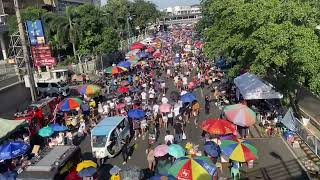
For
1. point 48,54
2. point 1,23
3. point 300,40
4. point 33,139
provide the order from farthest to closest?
1. point 1,23
2. point 48,54
3. point 33,139
4. point 300,40

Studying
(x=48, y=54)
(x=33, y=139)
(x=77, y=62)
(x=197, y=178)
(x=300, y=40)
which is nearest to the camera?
(x=197, y=178)

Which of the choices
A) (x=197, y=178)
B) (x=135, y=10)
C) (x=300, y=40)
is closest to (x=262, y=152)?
(x=300, y=40)

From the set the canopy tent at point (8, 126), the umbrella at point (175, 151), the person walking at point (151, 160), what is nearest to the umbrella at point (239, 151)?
the umbrella at point (175, 151)

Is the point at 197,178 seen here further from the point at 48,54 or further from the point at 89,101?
the point at 48,54

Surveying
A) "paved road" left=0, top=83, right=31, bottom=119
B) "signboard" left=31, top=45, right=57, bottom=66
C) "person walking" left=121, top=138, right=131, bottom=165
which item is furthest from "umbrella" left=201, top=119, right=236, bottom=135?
"paved road" left=0, top=83, right=31, bottom=119

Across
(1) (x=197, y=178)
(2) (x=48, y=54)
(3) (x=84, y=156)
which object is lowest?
(3) (x=84, y=156)

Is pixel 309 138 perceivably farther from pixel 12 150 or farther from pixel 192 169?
pixel 12 150

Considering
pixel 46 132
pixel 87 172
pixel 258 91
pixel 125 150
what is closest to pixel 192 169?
pixel 87 172

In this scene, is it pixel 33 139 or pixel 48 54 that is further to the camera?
pixel 48 54
